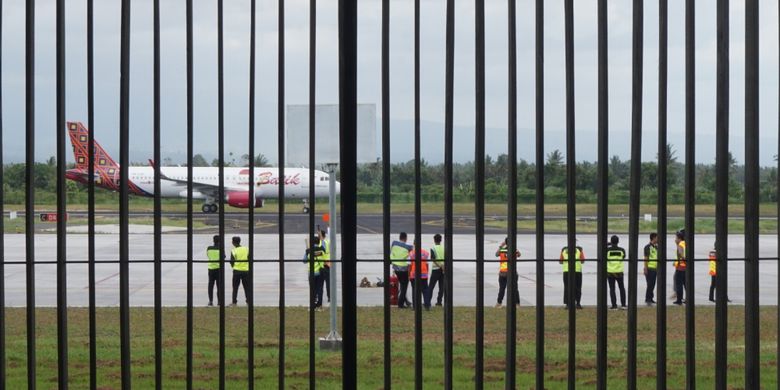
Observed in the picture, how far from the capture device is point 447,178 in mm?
4938

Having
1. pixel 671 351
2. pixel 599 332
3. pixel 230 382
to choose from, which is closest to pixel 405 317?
pixel 671 351

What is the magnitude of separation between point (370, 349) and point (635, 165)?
703 centimetres

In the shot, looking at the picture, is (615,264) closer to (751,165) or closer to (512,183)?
(751,165)

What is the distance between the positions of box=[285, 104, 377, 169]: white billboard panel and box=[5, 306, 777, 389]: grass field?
236 centimetres

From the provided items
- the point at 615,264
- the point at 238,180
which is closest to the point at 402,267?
the point at 615,264

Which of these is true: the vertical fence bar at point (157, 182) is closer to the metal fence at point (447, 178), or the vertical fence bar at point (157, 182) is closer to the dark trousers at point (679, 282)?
the metal fence at point (447, 178)

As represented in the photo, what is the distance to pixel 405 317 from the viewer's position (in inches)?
586

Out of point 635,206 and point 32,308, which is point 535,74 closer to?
point 635,206

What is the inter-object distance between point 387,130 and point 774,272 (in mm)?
19555

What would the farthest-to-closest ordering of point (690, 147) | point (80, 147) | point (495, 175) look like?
1. point (495, 175)
2. point (80, 147)
3. point (690, 147)

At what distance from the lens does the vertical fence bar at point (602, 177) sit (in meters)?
5.11

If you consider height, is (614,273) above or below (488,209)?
below

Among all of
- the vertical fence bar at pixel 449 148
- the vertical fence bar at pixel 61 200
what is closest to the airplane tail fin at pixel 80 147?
the vertical fence bar at pixel 61 200

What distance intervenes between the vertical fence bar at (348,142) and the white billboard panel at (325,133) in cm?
205
